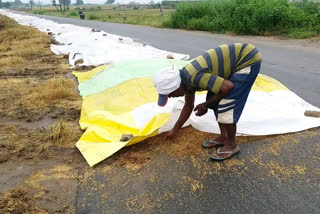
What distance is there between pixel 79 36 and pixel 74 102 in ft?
23.7

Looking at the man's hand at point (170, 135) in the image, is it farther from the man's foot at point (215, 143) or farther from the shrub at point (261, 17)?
the shrub at point (261, 17)

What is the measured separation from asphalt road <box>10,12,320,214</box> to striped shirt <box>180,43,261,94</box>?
824 millimetres

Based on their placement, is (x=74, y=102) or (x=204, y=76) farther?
(x=74, y=102)

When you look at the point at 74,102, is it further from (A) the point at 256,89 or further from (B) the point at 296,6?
(B) the point at 296,6

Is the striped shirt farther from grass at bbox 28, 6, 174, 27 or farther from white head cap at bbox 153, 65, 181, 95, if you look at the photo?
grass at bbox 28, 6, 174, 27

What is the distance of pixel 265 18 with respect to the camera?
1211cm

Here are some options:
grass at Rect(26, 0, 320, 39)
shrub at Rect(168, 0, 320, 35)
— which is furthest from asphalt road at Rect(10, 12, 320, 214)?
shrub at Rect(168, 0, 320, 35)

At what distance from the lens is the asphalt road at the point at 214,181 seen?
2.16m

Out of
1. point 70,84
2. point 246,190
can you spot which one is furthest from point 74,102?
point 246,190

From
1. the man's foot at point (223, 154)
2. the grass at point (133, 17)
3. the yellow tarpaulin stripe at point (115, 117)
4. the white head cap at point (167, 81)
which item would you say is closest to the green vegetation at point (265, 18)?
the grass at point (133, 17)

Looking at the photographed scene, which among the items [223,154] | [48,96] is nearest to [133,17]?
[48,96]

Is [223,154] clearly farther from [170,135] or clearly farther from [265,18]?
[265,18]

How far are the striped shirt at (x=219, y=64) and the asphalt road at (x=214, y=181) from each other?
0.82m

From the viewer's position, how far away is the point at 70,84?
552 centimetres
